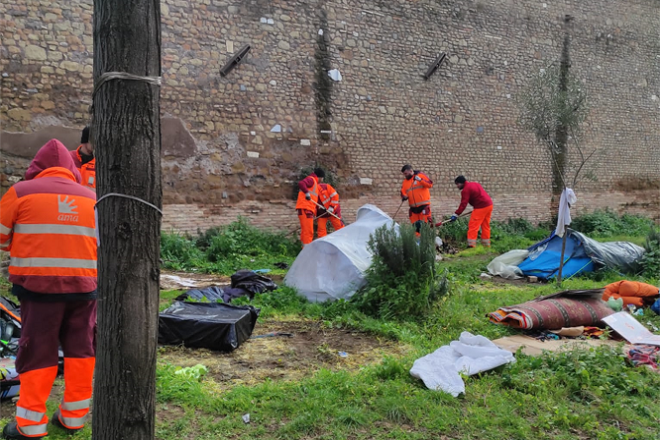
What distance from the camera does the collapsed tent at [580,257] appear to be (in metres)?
7.68

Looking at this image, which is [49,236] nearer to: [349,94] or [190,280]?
[190,280]

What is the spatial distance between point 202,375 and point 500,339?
8.86 feet

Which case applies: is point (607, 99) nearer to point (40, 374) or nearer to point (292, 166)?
point (292, 166)

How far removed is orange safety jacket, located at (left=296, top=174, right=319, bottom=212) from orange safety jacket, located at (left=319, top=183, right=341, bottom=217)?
0.41ft

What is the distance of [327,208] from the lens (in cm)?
998

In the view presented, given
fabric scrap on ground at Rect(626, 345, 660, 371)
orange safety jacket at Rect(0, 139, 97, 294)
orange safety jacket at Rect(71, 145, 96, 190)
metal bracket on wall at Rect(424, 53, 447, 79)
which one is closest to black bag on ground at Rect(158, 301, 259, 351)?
orange safety jacket at Rect(0, 139, 97, 294)

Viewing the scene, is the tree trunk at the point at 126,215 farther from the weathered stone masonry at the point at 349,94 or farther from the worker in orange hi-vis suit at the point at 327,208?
the worker in orange hi-vis suit at the point at 327,208

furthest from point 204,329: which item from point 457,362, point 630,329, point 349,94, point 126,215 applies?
point 349,94

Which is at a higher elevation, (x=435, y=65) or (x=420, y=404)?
(x=435, y=65)

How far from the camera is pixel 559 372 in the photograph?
372cm

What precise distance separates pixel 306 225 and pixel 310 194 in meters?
0.61

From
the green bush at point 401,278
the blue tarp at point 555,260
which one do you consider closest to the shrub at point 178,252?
the green bush at point 401,278

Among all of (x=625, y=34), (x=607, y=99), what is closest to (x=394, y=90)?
(x=607, y=99)

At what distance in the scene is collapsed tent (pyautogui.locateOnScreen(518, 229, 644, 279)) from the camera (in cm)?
768
